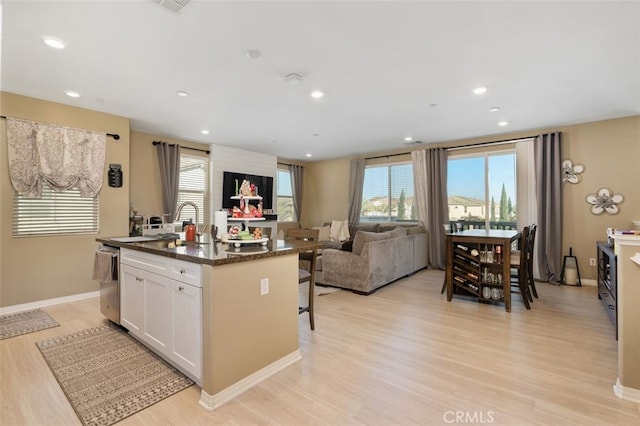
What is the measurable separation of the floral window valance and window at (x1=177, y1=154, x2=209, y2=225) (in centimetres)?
179

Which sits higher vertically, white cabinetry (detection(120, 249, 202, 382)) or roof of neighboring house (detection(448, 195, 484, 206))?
roof of neighboring house (detection(448, 195, 484, 206))

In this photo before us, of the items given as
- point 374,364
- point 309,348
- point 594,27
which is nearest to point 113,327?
point 309,348

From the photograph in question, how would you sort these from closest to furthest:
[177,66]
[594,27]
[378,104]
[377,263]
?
1. [594,27]
2. [177,66]
3. [378,104]
4. [377,263]

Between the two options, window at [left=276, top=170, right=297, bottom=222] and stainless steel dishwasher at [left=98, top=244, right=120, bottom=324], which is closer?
stainless steel dishwasher at [left=98, top=244, right=120, bottom=324]

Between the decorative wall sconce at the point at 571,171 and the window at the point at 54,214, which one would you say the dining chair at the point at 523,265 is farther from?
the window at the point at 54,214

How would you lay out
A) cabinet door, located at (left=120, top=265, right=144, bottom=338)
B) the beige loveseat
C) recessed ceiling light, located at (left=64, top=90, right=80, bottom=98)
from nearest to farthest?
cabinet door, located at (left=120, top=265, right=144, bottom=338) < recessed ceiling light, located at (left=64, top=90, right=80, bottom=98) < the beige loveseat

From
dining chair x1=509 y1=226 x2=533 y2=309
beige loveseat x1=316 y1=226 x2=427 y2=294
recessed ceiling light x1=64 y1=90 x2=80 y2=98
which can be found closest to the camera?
recessed ceiling light x1=64 y1=90 x2=80 y2=98

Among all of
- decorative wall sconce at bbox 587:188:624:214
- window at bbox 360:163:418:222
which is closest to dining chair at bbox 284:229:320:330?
window at bbox 360:163:418:222

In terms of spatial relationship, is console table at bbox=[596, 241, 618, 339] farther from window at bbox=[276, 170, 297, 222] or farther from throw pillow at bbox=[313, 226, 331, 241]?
window at bbox=[276, 170, 297, 222]

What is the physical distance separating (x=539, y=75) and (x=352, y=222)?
5034 mm

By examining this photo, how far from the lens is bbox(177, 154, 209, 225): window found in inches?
241

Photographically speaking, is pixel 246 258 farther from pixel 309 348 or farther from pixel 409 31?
pixel 409 31

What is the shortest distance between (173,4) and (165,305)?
2.17 m

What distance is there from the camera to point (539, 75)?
10.5ft
